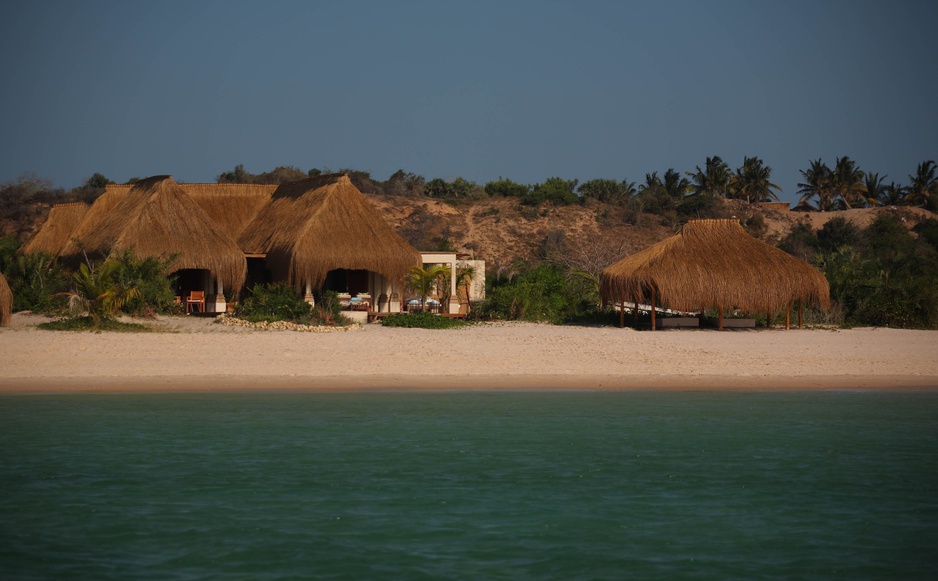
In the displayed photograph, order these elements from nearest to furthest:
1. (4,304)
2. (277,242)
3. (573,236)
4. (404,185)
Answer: (4,304), (277,242), (573,236), (404,185)

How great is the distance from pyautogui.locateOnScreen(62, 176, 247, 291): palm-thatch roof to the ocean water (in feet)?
34.0

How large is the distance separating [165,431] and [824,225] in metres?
41.1

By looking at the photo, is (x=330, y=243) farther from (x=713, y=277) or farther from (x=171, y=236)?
(x=713, y=277)

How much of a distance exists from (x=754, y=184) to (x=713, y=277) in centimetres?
3595

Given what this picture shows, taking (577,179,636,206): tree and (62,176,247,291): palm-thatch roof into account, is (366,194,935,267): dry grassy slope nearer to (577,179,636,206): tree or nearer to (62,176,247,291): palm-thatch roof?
(577,179,636,206): tree

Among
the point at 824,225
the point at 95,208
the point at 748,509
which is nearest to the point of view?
the point at 748,509

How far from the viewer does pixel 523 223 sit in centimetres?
4862

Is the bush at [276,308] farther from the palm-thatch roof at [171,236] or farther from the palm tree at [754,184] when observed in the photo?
the palm tree at [754,184]

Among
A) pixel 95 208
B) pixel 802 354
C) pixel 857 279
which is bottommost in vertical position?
pixel 802 354

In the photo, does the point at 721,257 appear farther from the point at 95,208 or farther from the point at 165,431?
the point at 95,208

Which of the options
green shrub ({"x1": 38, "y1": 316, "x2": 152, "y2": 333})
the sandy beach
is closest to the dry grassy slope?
the sandy beach

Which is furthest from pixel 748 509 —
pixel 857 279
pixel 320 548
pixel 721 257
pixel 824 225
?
pixel 824 225

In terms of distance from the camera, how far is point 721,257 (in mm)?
21672

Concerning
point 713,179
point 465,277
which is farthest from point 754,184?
point 465,277
